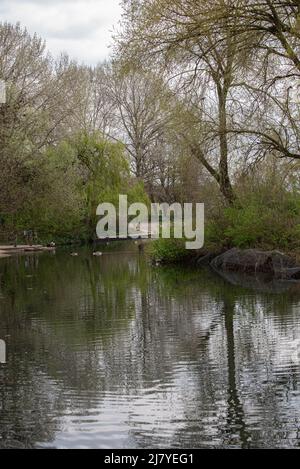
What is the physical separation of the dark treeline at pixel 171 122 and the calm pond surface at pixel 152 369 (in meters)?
2.99

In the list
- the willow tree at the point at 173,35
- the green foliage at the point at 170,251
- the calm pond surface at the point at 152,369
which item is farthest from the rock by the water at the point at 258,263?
the willow tree at the point at 173,35

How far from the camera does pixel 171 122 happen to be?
2473 centimetres

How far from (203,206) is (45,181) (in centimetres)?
663

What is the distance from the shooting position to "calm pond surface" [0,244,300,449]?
696 centimetres

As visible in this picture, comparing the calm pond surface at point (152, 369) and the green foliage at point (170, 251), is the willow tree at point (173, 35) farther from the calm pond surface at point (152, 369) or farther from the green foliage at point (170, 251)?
the green foliage at point (170, 251)

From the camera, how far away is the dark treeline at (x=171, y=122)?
31.8 ft

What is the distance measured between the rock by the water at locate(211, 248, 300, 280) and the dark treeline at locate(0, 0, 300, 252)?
440 mm

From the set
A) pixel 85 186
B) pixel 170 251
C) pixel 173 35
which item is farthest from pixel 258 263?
pixel 85 186

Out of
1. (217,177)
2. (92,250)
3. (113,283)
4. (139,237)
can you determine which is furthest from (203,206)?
(139,237)

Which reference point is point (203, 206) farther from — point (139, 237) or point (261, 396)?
point (261, 396)

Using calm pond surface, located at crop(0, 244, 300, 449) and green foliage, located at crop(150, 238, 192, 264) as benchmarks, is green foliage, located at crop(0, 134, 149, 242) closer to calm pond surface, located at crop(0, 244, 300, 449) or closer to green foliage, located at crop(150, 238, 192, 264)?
green foliage, located at crop(150, 238, 192, 264)

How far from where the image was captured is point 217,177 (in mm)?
25203

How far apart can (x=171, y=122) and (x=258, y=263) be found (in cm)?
552

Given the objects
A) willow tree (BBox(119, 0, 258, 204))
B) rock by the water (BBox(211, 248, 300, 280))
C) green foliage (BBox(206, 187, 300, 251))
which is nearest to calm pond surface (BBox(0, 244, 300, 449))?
rock by the water (BBox(211, 248, 300, 280))
